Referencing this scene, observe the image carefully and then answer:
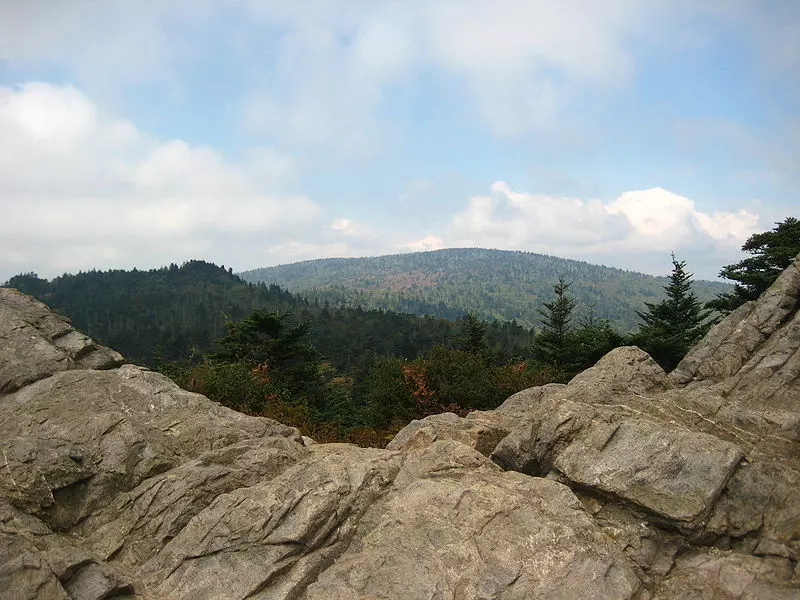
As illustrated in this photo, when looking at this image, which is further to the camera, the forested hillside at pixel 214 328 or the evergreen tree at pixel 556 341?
the forested hillside at pixel 214 328

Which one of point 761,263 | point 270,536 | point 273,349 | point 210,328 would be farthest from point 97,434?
point 210,328

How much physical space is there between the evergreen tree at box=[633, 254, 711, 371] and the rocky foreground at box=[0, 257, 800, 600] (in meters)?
28.4

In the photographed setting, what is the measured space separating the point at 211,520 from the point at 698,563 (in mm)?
8298

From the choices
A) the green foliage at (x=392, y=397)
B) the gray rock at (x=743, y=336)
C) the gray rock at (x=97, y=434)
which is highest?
the gray rock at (x=743, y=336)

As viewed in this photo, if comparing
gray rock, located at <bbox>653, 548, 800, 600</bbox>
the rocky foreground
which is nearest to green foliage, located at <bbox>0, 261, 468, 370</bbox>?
the rocky foreground

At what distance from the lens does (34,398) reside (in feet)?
37.2

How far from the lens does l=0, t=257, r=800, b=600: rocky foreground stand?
7.32 m

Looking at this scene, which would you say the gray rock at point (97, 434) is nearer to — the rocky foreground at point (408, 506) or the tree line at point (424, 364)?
the rocky foreground at point (408, 506)

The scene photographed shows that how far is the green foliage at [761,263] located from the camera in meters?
35.4

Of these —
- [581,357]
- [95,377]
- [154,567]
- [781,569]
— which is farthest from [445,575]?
[581,357]

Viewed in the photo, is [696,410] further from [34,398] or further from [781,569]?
[34,398]

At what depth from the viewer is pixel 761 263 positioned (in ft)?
123

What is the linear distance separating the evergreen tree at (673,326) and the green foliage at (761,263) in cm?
317

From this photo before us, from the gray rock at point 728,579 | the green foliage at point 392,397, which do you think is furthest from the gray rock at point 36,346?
the gray rock at point 728,579
